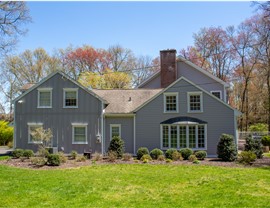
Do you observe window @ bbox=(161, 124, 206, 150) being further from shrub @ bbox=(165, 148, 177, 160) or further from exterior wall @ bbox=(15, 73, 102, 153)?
exterior wall @ bbox=(15, 73, 102, 153)

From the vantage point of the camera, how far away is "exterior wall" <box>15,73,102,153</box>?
71.2ft

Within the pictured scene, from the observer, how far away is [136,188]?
10.1 m

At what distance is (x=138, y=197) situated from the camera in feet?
29.0

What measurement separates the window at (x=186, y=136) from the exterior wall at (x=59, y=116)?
17.5 feet

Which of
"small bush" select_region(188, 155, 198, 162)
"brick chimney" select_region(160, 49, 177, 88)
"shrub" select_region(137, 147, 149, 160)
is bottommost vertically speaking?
"small bush" select_region(188, 155, 198, 162)

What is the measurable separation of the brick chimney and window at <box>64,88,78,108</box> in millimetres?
7841

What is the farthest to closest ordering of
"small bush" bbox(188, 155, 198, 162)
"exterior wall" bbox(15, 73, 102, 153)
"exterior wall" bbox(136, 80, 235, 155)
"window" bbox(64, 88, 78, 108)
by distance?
"window" bbox(64, 88, 78, 108) → "exterior wall" bbox(15, 73, 102, 153) → "exterior wall" bbox(136, 80, 235, 155) → "small bush" bbox(188, 155, 198, 162)

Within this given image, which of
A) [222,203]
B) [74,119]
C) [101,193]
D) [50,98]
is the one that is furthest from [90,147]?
[222,203]

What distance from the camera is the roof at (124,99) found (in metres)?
22.2

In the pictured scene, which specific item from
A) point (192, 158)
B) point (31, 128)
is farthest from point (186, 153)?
point (31, 128)

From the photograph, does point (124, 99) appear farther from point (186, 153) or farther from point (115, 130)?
point (186, 153)

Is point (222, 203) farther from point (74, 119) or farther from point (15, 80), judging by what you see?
point (15, 80)

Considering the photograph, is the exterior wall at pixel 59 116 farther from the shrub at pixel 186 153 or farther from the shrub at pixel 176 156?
the shrub at pixel 186 153

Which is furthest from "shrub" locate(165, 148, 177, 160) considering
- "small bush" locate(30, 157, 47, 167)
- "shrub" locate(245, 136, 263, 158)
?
"small bush" locate(30, 157, 47, 167)
